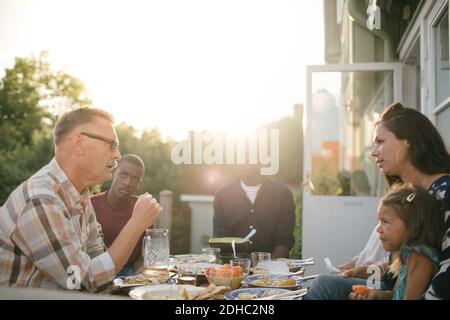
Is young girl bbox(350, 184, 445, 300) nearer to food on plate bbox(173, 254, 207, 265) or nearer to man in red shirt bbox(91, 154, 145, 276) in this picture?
food on plate bbox(173, 254, 207, 265)

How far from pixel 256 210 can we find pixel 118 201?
991 mm

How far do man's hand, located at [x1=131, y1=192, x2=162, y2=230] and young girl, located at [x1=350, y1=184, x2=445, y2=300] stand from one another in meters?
0.68

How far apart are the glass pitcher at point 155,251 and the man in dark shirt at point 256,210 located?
4.56ft

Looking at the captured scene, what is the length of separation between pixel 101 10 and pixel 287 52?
1.43 meters

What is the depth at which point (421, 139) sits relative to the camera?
1502 mm

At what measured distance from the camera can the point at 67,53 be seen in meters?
3.49

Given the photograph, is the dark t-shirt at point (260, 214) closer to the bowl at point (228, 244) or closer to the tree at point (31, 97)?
the bowl at point (228, 244)

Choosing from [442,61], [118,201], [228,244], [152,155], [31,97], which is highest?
[31,97]

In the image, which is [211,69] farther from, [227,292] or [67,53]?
[227,292]

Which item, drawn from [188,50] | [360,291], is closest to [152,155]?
[188,50]

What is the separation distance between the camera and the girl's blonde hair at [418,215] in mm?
1188

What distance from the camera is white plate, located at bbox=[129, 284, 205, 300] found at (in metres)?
1.19

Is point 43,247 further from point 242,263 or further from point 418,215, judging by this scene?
point 418,215
